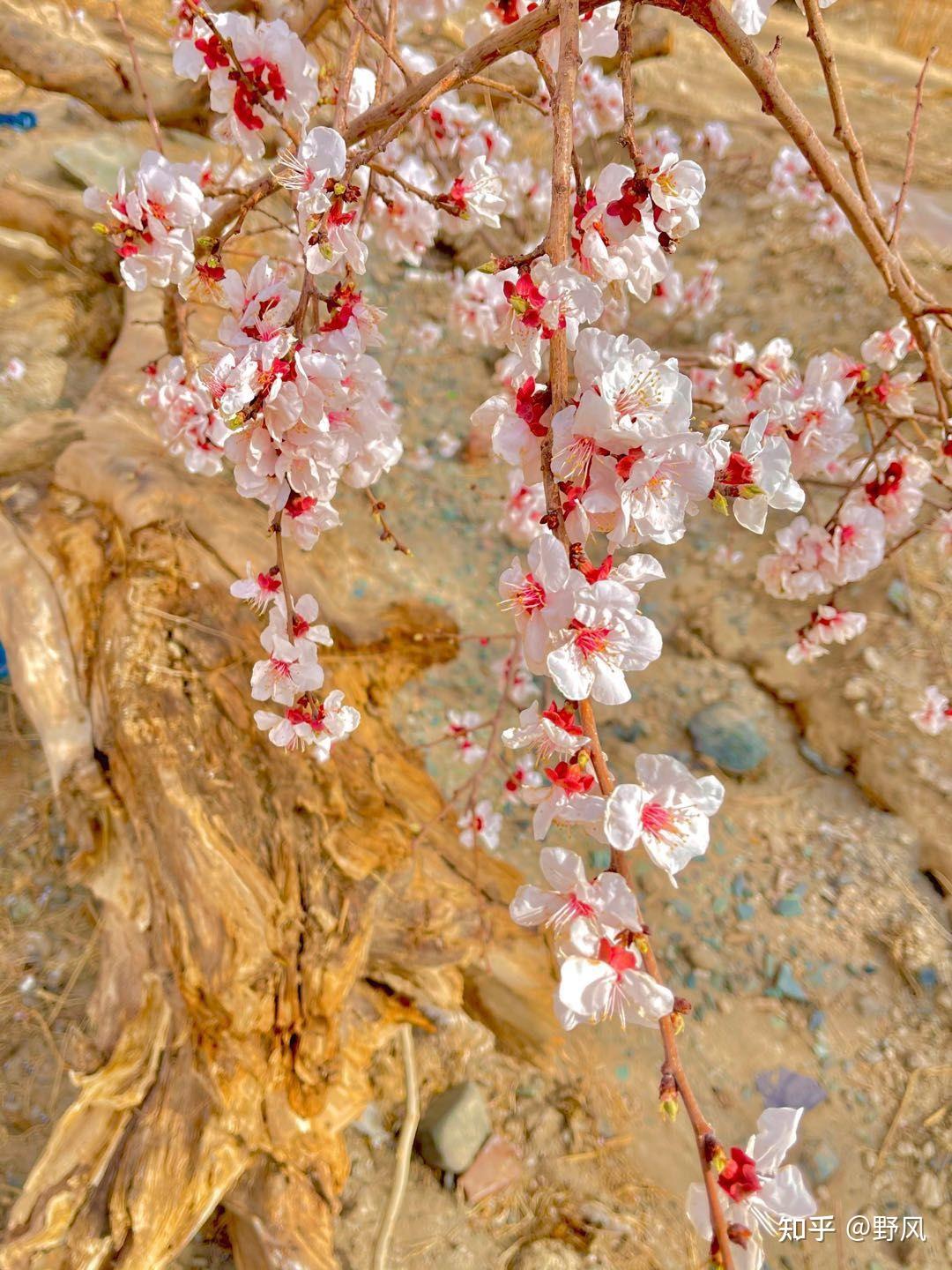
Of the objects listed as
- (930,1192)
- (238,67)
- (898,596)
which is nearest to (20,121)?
(238,67)

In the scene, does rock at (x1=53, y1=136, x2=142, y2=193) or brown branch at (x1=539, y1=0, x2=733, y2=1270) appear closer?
brown branch at (x1=539, y1=0, x2=733, y2=1270)

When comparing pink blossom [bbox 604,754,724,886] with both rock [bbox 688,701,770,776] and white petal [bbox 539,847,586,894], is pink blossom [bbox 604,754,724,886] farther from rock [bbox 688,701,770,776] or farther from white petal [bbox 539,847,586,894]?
rock [bbox 688,701,770,776]

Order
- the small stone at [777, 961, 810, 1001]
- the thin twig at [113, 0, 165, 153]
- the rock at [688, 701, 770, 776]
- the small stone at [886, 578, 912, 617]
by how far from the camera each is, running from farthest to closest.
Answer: the small stone at [886, 578, 912, 617] < the rock at [688, 701, 770, 776] < the small stone at [777, 961, 810, 1001] < the thin twig at [113, 0, 165, 153]

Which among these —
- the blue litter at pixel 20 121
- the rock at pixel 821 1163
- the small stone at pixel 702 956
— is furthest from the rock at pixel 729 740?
the blue litter at pixel 20 121

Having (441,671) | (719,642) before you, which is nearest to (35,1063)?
(441,671)

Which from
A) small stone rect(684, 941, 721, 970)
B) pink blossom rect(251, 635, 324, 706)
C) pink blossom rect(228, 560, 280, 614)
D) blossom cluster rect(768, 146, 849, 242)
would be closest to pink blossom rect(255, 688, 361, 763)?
pink blossom rect(251, 635, 324, 706)
